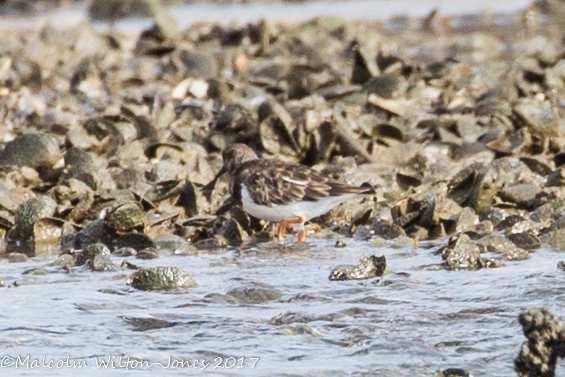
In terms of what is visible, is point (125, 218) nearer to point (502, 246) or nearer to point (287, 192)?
point (287, 192)

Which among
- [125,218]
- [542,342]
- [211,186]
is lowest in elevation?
[542,342]

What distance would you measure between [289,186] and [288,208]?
19cm

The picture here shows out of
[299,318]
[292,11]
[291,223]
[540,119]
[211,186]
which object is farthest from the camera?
[292,11]

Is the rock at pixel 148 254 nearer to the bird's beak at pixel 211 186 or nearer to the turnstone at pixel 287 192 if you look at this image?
the turnstone at pixel 287 192

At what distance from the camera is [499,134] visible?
1023 cm

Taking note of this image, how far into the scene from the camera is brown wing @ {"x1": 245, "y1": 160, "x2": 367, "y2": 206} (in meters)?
8.24

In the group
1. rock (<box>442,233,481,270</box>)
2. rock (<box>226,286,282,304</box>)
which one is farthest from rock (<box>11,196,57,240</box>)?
rock (<box>442,233,481,270</box>)

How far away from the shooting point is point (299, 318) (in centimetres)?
602

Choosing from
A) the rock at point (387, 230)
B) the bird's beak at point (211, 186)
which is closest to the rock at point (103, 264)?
the bird's beak at point (211, 186)

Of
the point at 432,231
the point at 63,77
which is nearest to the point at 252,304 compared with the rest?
the point at 432,231

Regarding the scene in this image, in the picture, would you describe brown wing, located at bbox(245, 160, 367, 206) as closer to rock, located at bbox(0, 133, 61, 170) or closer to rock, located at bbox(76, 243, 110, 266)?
rock, located at bbox(76, 243, 110, 266)

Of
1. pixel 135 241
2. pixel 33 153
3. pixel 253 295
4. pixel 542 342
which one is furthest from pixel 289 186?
pixel 542 342

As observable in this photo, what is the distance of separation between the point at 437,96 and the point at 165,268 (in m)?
6.76

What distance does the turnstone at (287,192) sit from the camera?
27.0 ft
